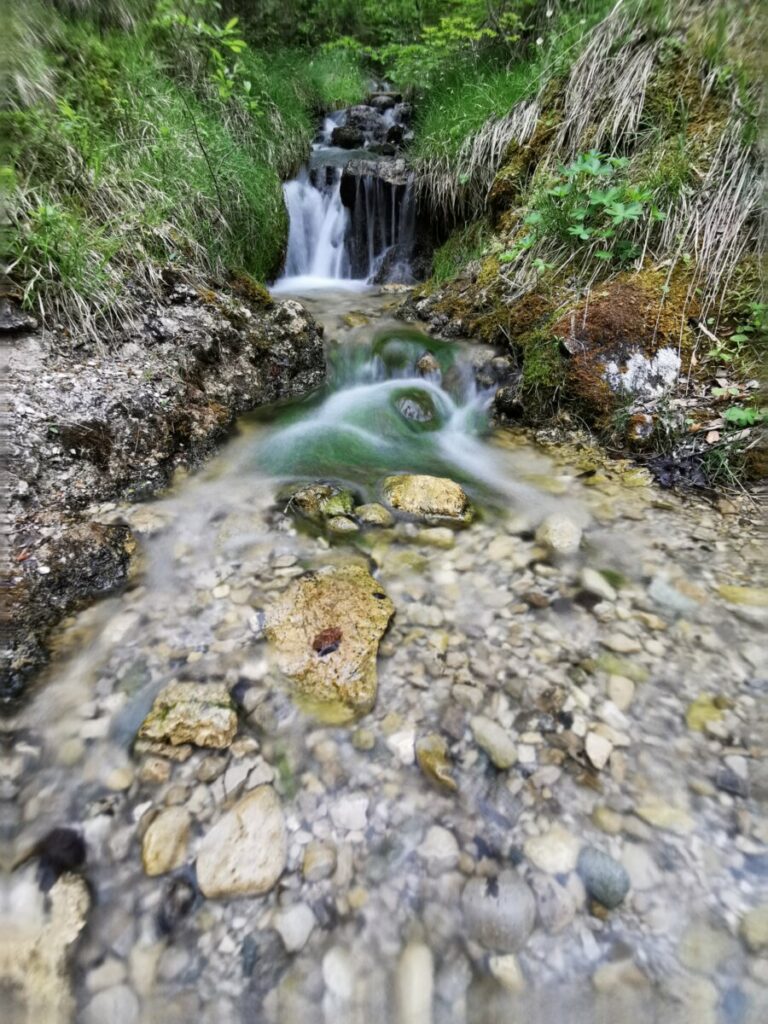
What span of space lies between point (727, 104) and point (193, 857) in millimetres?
4451

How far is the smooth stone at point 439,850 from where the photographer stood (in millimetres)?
1153

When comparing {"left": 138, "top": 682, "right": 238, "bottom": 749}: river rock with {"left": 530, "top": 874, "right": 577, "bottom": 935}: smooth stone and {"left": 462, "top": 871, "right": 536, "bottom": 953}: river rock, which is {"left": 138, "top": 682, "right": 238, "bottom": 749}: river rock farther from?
{"left": 530, "top": 874, "right": 577, "bottom": 935}: smooth stone

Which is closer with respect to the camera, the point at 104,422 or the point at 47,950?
the point at 47,950

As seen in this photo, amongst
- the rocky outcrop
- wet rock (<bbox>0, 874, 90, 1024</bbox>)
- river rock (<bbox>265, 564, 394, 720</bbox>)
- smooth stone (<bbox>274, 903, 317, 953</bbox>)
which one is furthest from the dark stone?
the rocky outcrop

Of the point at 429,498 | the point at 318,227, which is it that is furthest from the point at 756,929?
the point at 318,227

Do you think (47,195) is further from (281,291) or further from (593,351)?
(593,351)

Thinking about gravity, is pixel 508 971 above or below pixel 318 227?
below

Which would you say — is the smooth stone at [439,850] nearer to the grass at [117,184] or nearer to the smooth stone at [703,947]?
the smooth stone at [703,947]

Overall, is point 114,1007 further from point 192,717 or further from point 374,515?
point 374,515

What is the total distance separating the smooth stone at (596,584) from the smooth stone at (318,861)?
1.31 m

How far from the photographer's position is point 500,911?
3.55 feet

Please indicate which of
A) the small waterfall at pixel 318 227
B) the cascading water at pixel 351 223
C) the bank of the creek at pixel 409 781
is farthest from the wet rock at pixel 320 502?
the small waterfall at pixel 318 227

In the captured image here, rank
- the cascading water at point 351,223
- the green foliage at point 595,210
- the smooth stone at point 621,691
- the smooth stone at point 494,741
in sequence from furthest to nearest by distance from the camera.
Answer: the cascading water at point 351,223 < the green foliage at point 595,210 < the smooth stone at point 621,691 < the smooth stone at point 494,741

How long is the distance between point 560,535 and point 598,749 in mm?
1015
